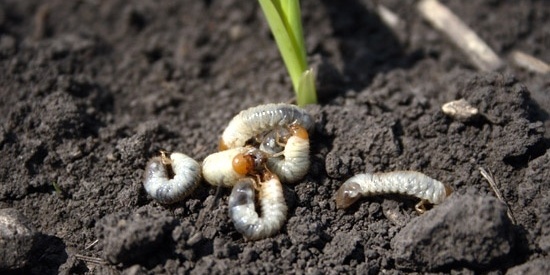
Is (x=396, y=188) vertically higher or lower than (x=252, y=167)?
lower

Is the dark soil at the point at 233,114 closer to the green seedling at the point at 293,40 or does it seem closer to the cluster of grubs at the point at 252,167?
the cluster of grubs at the point at 252,167

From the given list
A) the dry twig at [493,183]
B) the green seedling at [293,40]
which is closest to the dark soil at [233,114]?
the dry twig at [493,183]

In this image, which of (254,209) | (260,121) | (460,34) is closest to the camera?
(254,209)

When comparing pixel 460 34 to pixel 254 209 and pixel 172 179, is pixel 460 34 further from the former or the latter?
pixel 172 179

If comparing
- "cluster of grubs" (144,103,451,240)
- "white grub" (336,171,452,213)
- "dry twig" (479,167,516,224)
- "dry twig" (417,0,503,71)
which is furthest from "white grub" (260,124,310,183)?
"dry twig" (417,0,503,71)

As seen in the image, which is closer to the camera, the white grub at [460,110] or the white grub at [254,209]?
the white grub at [254,209]

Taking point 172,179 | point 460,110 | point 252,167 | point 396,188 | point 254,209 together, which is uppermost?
point 172,179

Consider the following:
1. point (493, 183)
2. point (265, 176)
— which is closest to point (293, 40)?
point (265, 176)
